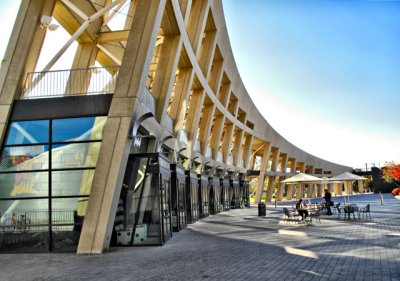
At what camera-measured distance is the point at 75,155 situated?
39.9ft

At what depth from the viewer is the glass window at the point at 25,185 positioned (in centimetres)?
1216

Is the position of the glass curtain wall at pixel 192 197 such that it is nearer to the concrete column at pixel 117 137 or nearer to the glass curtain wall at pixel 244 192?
the concrete column at pixel 117 137

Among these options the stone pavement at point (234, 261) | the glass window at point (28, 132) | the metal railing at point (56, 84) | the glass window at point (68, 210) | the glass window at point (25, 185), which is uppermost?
the metal railing at point (56, 84)

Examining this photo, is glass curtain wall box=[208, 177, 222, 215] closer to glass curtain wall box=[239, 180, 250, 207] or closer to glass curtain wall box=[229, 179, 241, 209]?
glass curtain wall box=[229, 179, 241, 209]

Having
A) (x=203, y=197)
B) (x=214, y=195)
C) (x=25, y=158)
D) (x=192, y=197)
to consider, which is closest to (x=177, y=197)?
(x=192, y=197)

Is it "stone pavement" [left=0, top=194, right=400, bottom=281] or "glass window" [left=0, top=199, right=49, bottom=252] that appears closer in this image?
"stone pavement" [left=0, top=194, right=400, bottom=281]

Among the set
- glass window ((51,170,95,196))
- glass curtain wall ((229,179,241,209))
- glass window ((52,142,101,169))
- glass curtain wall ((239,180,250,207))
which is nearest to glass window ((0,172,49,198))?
glass window ((51,170,95,196))

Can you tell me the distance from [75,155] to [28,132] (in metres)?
1.90

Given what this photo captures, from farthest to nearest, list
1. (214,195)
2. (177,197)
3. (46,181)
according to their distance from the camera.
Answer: (214,195), (177,197), (46,181)

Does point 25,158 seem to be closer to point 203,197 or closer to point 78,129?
point 78,129

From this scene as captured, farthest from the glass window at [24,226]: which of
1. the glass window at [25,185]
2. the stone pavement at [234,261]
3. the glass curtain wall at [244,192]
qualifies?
the glass curtain wall at [244,192]

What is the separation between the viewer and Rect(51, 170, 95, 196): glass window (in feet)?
39.2

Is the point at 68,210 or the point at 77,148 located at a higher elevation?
the point at 77,148

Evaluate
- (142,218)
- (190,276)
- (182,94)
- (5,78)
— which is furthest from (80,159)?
(182,94)
